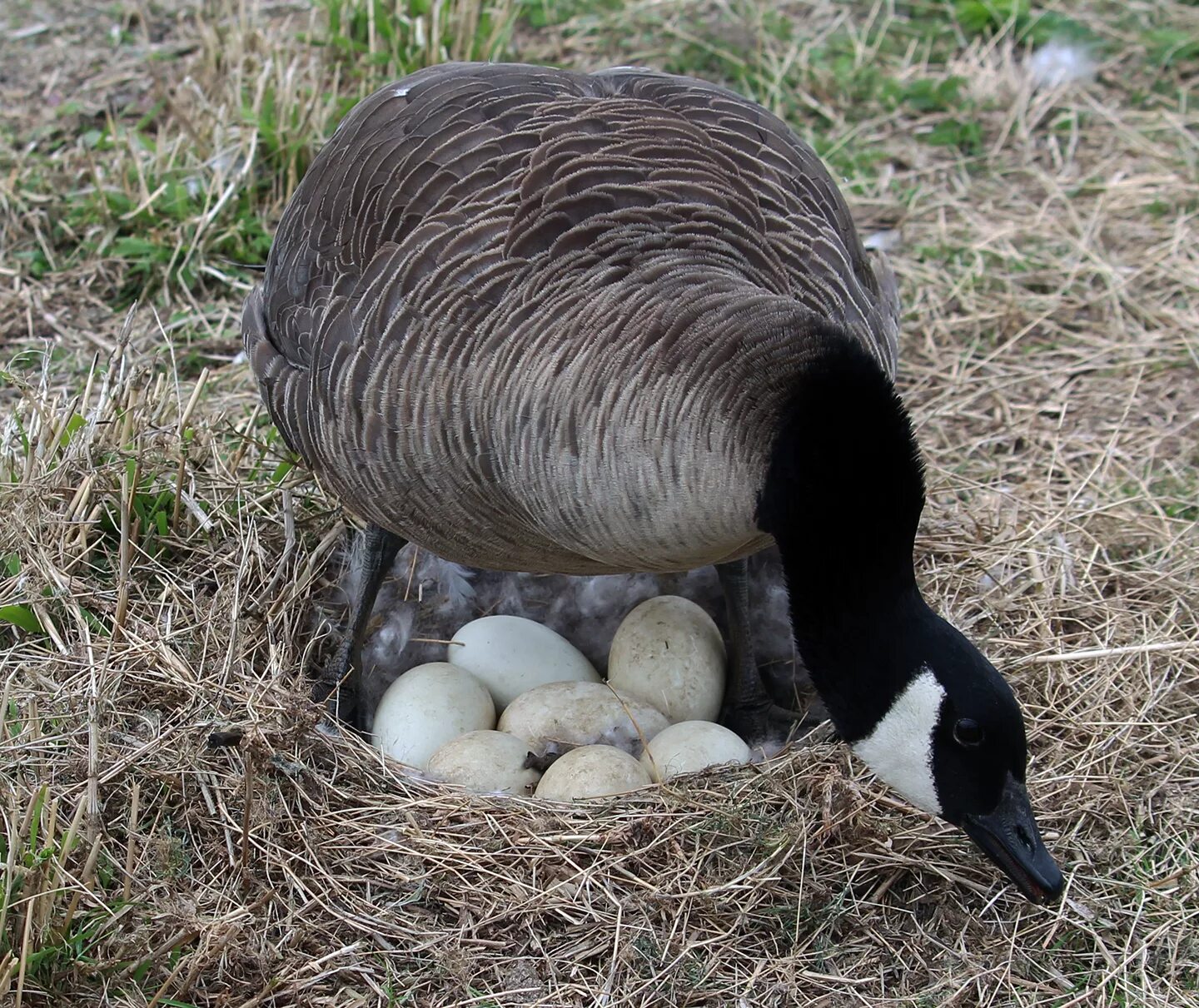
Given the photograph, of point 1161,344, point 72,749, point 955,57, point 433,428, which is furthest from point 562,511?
point 955,57

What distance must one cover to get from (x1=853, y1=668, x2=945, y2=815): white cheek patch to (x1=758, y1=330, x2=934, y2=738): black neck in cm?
4

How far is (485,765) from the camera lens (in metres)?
3.37

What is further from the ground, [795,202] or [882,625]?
[795,202]

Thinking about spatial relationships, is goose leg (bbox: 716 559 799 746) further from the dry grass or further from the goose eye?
the goose eye

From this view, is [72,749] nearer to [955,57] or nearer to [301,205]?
[301,205]

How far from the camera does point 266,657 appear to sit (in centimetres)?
361

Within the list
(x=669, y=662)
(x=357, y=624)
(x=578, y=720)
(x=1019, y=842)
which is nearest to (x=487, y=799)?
(x=578, y=720)

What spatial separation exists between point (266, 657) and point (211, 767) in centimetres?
49

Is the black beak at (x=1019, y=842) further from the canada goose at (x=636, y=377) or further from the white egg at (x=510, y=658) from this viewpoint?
the white egg at (x=510, y=658)

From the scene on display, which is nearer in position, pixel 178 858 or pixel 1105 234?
pixel 178 858

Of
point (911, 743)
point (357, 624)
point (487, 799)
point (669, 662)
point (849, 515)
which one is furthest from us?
point (357, 624)

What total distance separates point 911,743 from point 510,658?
1.34 meters

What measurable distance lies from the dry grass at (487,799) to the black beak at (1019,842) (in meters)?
0.26

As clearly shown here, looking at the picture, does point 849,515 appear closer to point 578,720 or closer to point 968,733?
point 968,733
